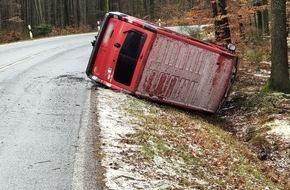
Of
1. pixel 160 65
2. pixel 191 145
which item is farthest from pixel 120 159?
pixel 160 65

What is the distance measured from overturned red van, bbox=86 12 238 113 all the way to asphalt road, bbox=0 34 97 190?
1063 millimetres

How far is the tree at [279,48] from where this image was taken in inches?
460

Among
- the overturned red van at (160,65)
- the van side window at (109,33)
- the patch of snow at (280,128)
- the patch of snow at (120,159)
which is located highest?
the van side window at (109,33)

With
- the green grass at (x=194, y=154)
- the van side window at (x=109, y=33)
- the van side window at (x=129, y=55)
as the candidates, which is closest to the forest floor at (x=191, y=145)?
the green grass at (x=194, y=154)

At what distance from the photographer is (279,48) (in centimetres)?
1192

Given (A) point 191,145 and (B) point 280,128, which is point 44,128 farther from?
(B) point 280,128

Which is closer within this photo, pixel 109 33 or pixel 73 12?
pixel 109 33

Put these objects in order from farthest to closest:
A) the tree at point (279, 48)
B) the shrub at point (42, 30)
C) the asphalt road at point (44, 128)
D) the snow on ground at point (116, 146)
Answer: the shrub at point (42, 30), the tree at point (279, 48), the asphalt road at point (44, 128), the snow on ground at point (116, 146)

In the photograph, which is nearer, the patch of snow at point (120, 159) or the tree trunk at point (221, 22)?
the patch of snow at point (120, 159)

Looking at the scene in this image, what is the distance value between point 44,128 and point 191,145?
2.84 metres

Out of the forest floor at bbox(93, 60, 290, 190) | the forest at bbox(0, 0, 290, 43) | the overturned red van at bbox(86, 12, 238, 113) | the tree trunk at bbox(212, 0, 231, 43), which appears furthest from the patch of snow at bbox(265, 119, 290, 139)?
the forest at bbox(0, 0, 290, 43)

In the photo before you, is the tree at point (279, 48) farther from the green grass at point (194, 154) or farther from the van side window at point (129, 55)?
the van side window at point (129, 55)

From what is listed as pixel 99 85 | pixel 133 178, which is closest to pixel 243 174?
pixel 133 178

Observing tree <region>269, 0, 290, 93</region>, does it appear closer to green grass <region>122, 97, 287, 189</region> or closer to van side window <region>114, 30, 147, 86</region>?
green grass <region>122, 97, 287, 189</region>
